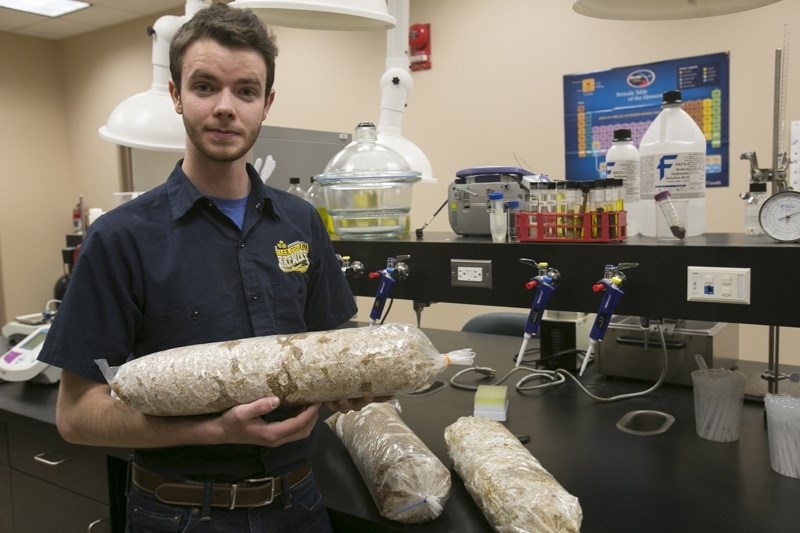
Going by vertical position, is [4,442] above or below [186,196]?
below

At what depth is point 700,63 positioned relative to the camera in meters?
3.08

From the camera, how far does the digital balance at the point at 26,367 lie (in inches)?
79.5

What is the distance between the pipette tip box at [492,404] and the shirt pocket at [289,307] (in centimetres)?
56

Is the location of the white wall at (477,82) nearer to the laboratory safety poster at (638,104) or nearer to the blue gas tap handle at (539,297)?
the laboratory safety poster at (638,104)

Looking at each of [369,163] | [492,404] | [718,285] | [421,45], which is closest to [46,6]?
[421,45]

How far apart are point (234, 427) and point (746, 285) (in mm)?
997

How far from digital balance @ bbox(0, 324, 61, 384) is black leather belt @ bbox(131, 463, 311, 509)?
3.30 ft

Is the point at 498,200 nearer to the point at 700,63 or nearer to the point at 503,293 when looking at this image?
the point at 503,293

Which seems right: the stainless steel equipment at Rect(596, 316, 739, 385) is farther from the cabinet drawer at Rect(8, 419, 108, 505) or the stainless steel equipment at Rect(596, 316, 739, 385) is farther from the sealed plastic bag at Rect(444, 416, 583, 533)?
the cabinet drawer at Rect(8, 419, 108, 505)

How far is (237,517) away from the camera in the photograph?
1.17 metres

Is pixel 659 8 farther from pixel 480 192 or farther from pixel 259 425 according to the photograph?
pixel 259 425

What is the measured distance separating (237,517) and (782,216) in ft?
3.90

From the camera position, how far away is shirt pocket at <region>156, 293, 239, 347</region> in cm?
115

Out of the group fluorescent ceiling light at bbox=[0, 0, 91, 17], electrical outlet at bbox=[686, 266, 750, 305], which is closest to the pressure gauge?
electrical outlet at bbox=[686, 266, 750, 305]
